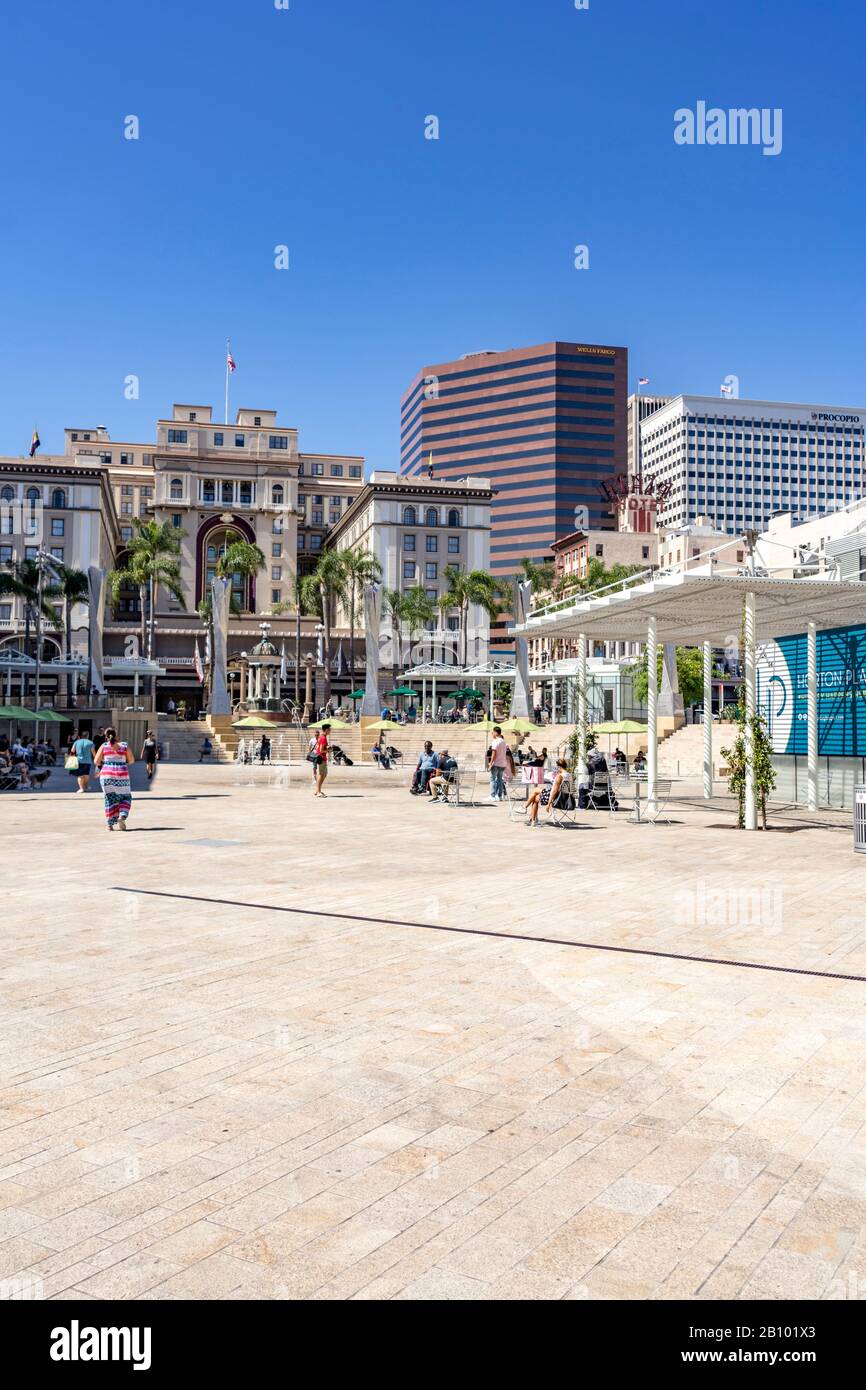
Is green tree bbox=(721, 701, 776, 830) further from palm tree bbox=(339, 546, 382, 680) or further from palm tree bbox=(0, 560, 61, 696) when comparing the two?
palm tree bbox=(339, 546, 382, 680)

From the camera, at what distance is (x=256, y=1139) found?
4742 mm

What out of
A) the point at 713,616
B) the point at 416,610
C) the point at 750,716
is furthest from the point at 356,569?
the point at 750,716

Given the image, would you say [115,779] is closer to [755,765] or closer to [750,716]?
[755,765]

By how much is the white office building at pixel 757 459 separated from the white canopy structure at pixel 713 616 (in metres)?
160

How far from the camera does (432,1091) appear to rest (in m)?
5.37

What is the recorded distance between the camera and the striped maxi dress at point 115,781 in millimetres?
17094

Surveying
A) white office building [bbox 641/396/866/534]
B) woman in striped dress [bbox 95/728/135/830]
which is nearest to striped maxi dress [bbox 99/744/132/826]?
woman in striped dress [bbox 95/728/135/830]

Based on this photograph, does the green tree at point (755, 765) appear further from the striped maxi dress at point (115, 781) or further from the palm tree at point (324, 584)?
the palm tree at point (324, 584)
